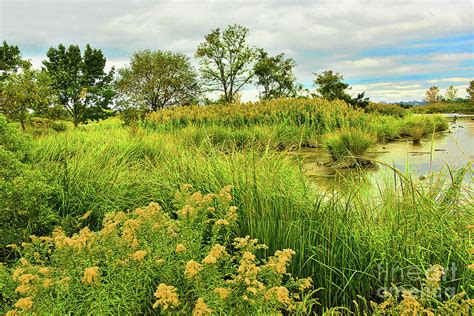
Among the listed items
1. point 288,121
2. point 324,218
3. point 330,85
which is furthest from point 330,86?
point 324,218

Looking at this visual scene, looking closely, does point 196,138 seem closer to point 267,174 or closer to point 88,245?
point 267,174

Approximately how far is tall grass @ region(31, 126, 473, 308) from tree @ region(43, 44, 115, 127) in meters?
29.1

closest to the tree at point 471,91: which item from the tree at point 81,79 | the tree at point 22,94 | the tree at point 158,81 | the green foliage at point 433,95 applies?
the green foliage at point 433,95

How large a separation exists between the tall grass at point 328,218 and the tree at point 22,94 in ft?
23.7

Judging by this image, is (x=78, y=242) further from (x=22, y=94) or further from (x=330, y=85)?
(x=330, y=85)

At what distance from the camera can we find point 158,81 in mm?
31812

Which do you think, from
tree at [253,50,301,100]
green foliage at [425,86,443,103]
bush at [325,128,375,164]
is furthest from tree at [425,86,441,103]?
bush at [325,128,375,164]

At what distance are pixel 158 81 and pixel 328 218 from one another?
99.1ft

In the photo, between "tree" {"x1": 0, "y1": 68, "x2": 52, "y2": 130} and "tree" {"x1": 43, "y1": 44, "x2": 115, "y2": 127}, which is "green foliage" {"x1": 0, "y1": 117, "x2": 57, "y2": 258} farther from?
"tree" {"x1": 43, "y1": 44, "x2": 115, "y2": 127}

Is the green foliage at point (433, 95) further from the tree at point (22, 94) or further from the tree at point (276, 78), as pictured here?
the tree at point (22, 94)

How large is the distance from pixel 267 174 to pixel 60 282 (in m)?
2.38

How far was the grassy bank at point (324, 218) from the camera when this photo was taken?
279 centimetres

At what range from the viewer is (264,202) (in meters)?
3.31

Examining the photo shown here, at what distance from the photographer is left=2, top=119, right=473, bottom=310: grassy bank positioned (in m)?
2.79
